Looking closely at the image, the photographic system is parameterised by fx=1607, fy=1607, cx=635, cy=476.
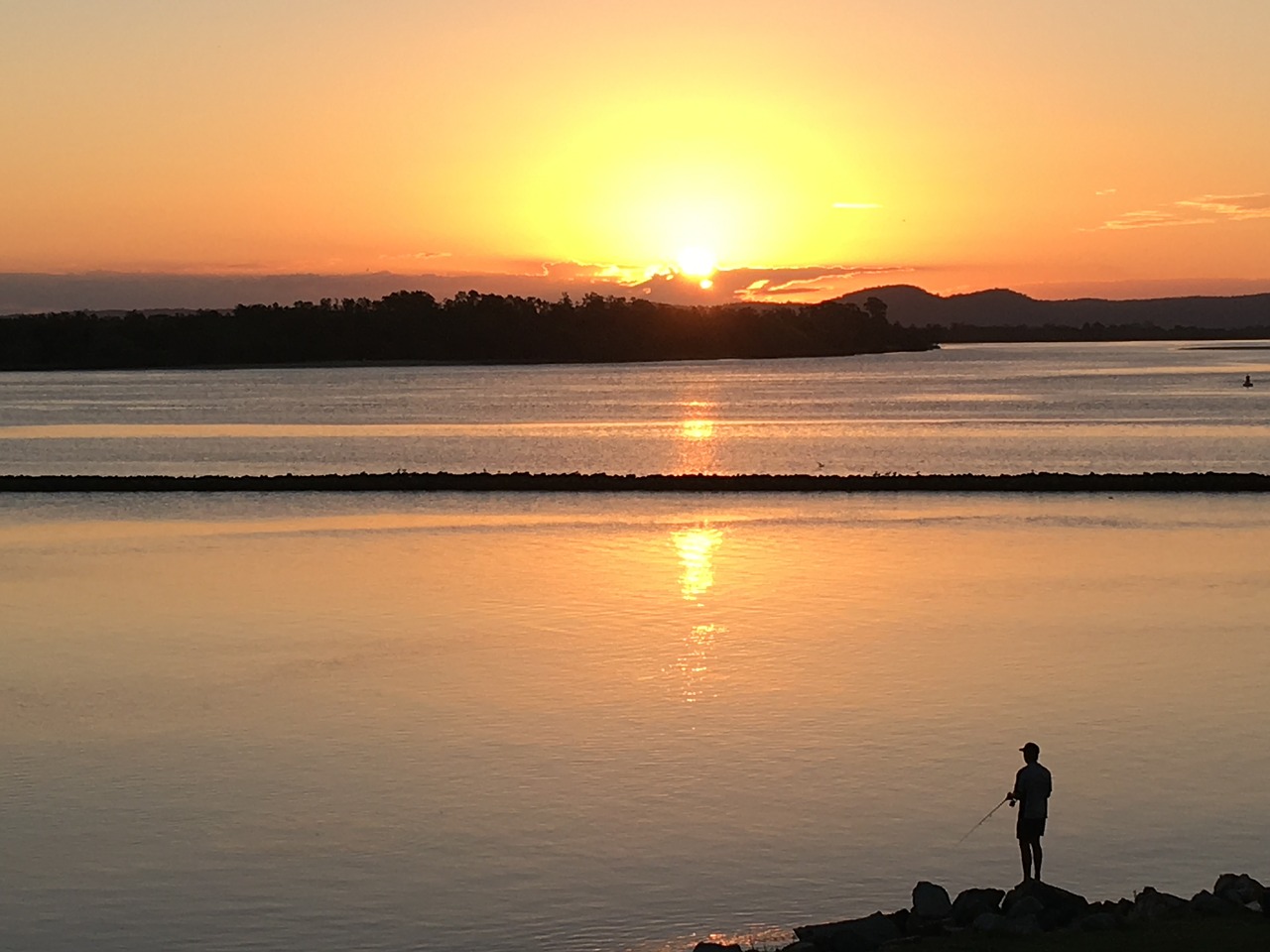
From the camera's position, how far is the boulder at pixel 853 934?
9.95 meters

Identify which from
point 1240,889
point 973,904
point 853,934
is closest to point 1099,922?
point 973,904

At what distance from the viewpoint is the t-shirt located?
1168 centimetres

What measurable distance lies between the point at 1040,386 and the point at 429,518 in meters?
111

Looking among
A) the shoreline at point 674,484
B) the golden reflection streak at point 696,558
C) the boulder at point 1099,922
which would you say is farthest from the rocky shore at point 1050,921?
the shoreline at point 674,484

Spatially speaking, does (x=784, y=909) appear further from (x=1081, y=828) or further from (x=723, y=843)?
(x=1081, y=828)

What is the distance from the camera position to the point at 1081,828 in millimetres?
13023

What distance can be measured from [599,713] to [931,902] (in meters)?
7.15

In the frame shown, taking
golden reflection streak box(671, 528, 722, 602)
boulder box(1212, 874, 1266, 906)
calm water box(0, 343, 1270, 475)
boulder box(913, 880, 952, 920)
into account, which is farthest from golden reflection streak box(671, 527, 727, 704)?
calm water box(0, 343, 1270, 475)

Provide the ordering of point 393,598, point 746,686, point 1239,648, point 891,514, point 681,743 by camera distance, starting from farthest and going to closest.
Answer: point 891,514 < point 393,598 < point 1239,648 < point 746,686 < point 681,743

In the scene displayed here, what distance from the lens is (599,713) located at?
17.2 m

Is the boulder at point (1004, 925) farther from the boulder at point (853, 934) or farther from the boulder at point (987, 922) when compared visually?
the boulder at point (853, 934)

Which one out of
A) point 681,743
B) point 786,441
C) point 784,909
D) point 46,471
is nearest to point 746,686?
point 681,743

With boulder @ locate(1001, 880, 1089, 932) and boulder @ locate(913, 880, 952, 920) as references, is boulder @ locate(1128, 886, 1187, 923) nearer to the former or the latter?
boulder @ locate(1001, 880, 1089, 932)

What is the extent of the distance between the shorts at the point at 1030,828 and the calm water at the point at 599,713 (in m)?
0.51
